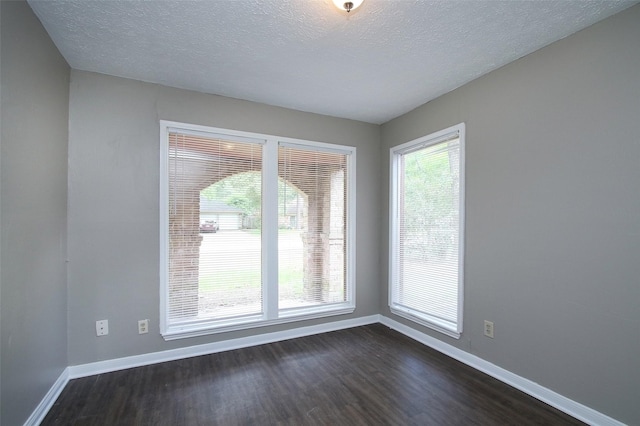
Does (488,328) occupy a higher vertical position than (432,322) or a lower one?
higher

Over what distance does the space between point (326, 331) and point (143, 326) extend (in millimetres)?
1929

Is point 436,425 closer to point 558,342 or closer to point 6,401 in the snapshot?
point 558,342

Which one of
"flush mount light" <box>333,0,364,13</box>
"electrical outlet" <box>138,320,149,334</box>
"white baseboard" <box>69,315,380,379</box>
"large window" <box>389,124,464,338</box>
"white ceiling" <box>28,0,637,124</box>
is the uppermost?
"white ceiling" <box>28,0,637,124</box>

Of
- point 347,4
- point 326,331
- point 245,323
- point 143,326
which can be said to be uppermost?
point 347,4

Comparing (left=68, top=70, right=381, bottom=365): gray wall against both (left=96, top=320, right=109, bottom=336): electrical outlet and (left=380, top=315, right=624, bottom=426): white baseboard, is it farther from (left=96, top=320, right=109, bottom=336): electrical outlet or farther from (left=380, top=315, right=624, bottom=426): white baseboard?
(left=380, top=315, right=624, bottom=426): white baseboard

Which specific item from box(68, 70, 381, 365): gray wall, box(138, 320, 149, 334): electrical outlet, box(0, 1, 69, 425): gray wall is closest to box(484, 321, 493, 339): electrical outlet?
box(68, 70, 381, 365): gray wall

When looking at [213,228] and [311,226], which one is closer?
[213,228]

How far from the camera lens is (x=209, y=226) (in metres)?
2.99

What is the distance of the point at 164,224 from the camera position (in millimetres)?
2766

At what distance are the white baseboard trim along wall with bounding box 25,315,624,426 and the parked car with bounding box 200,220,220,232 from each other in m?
1.15

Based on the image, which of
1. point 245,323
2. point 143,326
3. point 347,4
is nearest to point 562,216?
point 347,4

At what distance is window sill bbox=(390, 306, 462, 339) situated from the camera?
2836 mm

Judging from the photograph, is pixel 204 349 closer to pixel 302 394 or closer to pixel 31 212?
pixel 302 394

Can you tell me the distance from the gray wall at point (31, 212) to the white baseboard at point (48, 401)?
47 millimetres
